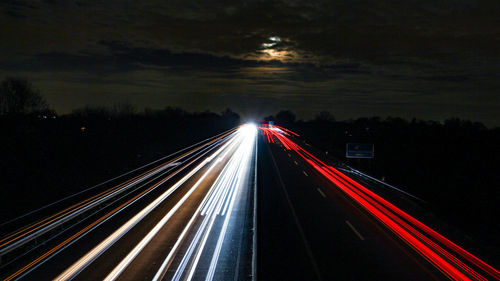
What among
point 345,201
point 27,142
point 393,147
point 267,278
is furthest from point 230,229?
point 393,147

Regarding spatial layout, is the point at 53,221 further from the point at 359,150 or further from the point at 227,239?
the point at 359,150

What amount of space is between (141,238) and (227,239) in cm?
359

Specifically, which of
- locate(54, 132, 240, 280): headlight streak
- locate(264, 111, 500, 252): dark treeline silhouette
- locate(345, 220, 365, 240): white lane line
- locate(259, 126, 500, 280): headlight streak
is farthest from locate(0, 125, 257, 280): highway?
locate(264, 111, 500, 252): dark treeline silhouette

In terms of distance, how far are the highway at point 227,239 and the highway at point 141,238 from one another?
0.14 feet

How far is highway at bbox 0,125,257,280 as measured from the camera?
11797mm

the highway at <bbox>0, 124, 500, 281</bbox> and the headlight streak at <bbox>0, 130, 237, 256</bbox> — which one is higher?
the headlight streak at <bbox>0, 130, 237, 256</bbox>

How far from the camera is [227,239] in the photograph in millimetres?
15125

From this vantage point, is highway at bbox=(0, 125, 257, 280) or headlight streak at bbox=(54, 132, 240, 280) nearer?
headlight streak at bbox=(54, 132, 240, 280)

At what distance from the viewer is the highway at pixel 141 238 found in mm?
11797

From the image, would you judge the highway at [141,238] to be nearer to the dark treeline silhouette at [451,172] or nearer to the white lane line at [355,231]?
the white lane line at [355,231]

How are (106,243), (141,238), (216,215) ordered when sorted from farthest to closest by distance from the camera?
(216,215), (141,238), (106,243)

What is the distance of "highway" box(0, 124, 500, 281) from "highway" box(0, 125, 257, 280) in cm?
4

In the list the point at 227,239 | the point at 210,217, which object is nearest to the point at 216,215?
the point at 210,217

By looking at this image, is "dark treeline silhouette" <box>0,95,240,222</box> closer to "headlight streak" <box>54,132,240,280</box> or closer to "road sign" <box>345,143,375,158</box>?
"headlight streak" <box>54,132,240,280</box>
